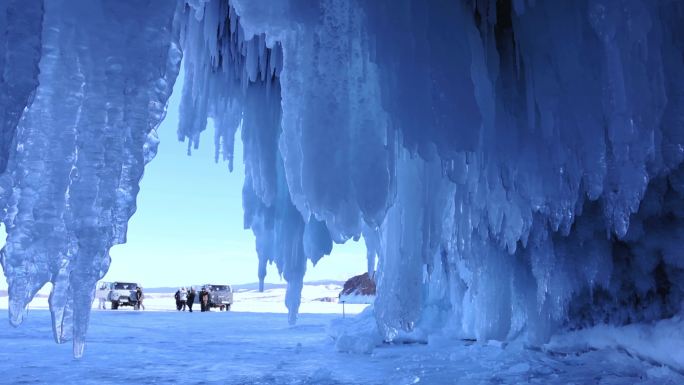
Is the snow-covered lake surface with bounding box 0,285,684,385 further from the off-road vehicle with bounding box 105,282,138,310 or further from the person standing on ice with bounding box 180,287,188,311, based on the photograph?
the person standing on ice with bounding box 180,287,188,311

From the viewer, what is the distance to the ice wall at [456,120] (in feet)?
11.8

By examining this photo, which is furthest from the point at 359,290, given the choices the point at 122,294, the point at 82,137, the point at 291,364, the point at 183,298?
the point at 82,137

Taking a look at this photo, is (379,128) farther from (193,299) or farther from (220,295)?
(220,295)

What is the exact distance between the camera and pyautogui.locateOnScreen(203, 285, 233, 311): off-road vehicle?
30750 millimetres

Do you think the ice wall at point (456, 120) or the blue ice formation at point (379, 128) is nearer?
the blue ice formation at point (379, 128)

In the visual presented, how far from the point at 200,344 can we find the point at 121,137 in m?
10.8

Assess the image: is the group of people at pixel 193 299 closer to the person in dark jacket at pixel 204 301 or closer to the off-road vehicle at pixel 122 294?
the person in dark jacket at pixel 204 301

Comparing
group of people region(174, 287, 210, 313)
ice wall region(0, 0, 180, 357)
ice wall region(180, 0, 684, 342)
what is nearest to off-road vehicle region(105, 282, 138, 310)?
group of people region(174, 287, 210, 313)

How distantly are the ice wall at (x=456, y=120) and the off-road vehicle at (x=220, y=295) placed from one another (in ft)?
80.8

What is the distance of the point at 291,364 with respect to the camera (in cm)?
909

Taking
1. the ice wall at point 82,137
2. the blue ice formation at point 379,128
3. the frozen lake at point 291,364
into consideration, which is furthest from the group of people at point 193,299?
the ice wall at point 82,137

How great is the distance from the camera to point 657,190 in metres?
6.23

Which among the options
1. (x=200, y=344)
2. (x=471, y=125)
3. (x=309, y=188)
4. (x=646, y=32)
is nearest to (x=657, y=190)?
(x=646, y=32)

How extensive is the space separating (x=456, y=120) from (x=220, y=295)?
28.9 meters
